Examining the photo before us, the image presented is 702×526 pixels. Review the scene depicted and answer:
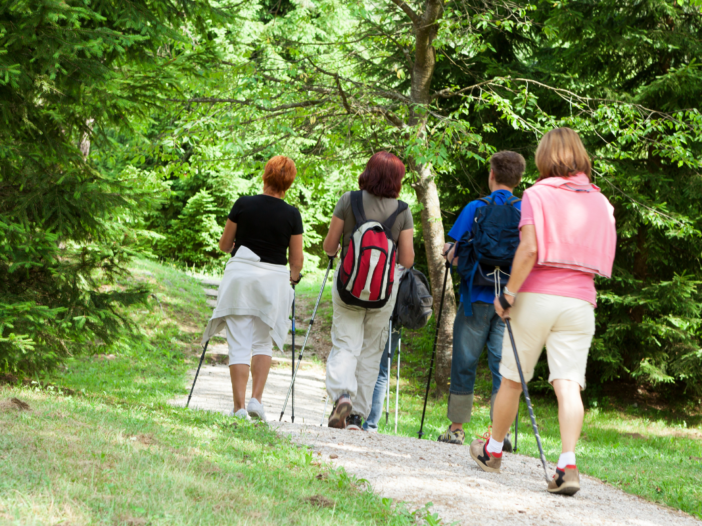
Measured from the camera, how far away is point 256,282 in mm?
4809

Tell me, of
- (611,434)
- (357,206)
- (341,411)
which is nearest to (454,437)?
(341,411)

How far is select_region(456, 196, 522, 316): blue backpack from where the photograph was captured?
173 inches

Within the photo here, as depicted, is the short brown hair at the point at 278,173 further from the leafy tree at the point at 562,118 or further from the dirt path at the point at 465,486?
the leafy tree at the point at 562,118

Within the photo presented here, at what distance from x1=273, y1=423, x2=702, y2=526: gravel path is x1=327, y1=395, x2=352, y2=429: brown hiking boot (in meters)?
0.21

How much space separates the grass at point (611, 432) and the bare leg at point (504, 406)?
4.54 ft

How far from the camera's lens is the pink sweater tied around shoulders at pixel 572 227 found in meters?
3.42

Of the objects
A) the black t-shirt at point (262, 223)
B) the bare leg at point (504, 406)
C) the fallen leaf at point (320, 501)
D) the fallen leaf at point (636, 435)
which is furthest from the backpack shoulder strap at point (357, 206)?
the fallen leaf at point (636, 435)

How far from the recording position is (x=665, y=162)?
9.31 metres

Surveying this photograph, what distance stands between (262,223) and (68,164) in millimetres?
1941

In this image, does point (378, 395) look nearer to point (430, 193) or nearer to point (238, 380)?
point (238, 380)

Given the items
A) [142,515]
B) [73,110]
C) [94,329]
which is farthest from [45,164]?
[142,515]

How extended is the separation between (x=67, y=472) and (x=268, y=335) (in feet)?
7.67

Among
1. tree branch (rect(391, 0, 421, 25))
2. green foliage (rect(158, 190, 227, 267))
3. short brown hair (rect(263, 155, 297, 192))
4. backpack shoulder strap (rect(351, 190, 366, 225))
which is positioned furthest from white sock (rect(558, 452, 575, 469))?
green foliage (rect(158, 190, 227, 267))

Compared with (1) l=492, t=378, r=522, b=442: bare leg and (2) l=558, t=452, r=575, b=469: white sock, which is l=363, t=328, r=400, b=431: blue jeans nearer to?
(1) l=492, t=378, r=522, b=442: bare leg
